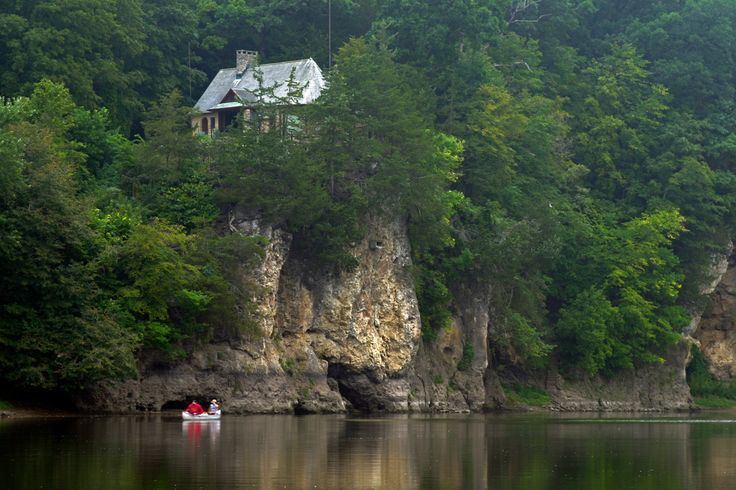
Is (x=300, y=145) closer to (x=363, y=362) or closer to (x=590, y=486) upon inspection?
(x=363, y=362)

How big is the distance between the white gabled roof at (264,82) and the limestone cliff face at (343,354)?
1134 cm

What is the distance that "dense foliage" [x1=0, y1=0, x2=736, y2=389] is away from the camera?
63.0 m

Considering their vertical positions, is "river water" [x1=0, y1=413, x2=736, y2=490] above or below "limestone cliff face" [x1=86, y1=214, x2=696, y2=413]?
below

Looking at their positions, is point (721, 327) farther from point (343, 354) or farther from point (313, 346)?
point (313, 346)

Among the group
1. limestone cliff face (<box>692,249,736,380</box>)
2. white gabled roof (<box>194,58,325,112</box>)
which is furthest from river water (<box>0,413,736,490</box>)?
limestone cliff face (<box>692,249,736,380</box>)

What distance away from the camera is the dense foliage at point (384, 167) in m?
63.0

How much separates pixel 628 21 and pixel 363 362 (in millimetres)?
41337

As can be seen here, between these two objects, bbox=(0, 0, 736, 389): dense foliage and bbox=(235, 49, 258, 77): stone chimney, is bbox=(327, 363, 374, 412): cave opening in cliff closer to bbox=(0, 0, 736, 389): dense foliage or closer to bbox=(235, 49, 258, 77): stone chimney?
bbox=(0, 0, 736, 389): dense foliage

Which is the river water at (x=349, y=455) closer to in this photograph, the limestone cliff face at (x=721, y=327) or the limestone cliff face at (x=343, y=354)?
the limestone cliff face at (x=343, y=354)

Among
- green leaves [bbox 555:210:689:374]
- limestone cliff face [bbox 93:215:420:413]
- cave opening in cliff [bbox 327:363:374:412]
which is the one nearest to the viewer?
limestone cliff face [bbox 93:215:420:413]

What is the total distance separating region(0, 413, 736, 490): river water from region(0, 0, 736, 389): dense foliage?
651cm

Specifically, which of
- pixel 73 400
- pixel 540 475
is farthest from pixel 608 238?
pixel 540 475

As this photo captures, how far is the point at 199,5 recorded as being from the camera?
318 ft

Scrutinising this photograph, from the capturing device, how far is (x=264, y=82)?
283ft
